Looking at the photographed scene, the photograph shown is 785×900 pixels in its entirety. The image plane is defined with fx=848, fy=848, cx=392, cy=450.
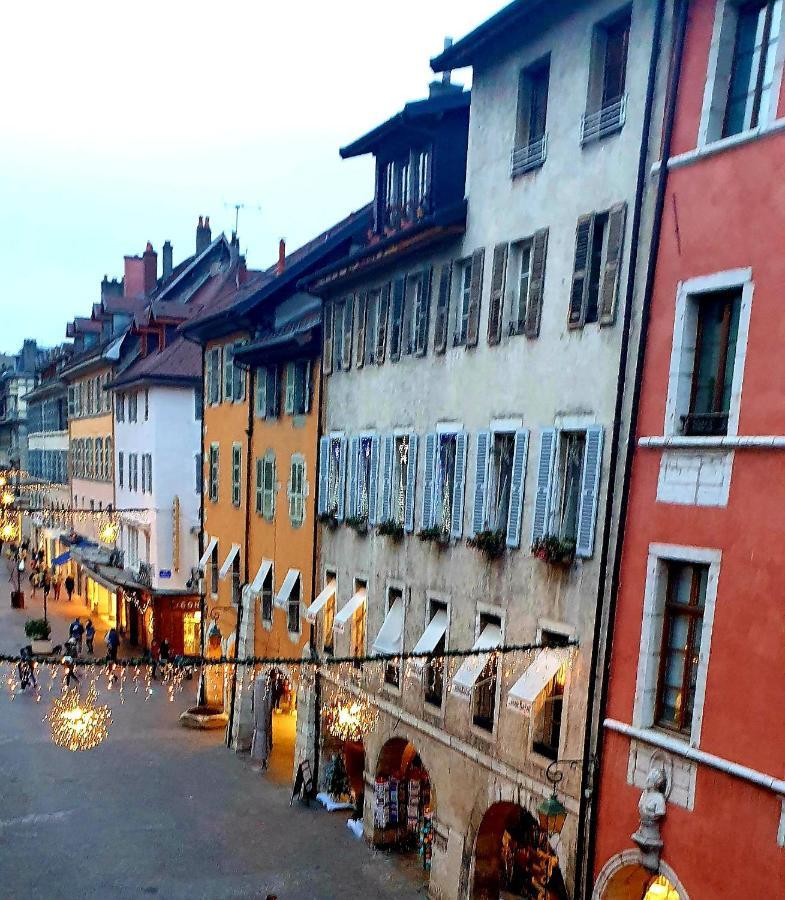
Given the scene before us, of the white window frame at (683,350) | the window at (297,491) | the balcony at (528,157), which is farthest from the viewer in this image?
the window at (297,491)

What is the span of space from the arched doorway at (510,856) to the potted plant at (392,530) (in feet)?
17.9

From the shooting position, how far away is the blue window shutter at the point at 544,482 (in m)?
13.0

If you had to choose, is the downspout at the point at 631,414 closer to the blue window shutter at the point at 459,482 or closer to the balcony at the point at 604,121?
the balcony at the point at 604,121

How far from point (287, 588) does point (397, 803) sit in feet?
20.8

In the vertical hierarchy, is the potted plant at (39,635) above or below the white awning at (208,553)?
below

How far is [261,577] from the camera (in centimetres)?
2405

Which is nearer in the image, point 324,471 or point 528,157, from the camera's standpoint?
point 528,157

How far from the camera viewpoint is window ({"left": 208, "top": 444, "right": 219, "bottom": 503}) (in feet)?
94.7

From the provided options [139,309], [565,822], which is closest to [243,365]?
[565,822]

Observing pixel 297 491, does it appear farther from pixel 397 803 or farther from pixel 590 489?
pixel 590 489

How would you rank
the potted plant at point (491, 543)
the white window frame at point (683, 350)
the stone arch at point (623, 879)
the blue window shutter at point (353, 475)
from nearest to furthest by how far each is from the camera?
1. the white window frame at point (683, 350)
2. the stone arch at point (623, 879)
3. the potted plant at point (491, 543)
4. the blue window shutter at point (353, 475)

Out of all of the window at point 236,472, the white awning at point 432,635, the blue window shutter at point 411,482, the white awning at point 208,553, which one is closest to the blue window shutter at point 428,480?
the blue window shutter at point 411,482

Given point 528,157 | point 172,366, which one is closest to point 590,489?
point 528,157

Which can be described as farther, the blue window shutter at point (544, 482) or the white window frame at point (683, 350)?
the blue window shutter at point (544, 482)
